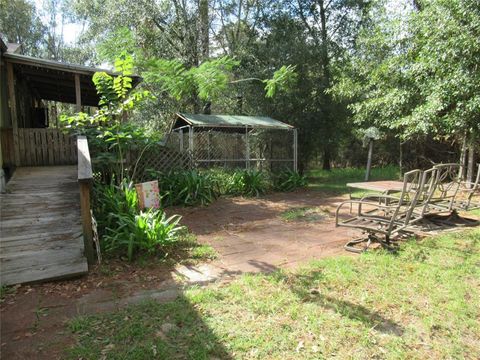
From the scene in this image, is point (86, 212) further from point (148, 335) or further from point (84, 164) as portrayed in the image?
point (148, 335)

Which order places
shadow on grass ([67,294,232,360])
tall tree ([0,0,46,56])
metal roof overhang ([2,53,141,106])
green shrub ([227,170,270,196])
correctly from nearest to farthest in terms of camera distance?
shadow on grass ([67,294,232,360]) → metal roof overhang ([2,53,141,106]) → green shrub ([227,170,270,196]) → tall tree ([0,0,46,56])

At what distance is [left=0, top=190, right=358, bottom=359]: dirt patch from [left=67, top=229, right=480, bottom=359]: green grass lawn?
244 millimetres

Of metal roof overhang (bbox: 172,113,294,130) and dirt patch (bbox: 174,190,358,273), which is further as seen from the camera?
metal roof overhang (bbox: 172,113,294,130)

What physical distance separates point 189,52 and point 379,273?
53.7ft

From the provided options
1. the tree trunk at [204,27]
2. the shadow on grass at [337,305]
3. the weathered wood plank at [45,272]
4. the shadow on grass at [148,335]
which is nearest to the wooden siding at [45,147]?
the weathered wood plank at [45,272]

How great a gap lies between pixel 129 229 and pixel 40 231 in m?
1.18

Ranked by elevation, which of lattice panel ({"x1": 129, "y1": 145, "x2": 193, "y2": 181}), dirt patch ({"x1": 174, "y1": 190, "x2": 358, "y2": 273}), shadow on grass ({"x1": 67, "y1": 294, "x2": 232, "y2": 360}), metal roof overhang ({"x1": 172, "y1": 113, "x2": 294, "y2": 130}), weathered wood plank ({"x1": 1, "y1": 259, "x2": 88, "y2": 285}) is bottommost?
shadow on grass ({"x1": 67, "y1": 294, "x2": 232, "y2": 360})

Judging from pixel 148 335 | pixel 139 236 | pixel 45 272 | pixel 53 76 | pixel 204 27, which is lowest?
pixel 148 335

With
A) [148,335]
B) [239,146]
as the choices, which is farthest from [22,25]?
[148,335]

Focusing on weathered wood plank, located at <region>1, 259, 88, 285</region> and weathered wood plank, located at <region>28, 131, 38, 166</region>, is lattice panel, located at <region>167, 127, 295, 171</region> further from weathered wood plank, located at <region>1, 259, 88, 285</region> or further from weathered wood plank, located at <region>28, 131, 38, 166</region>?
weathered wood plank, located at <region>1, 259, 88, 285</region>

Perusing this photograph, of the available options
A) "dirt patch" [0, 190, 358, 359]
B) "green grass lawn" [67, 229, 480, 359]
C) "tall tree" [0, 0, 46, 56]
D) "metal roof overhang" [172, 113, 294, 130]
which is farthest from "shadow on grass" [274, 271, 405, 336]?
"tall tree" [0, 0, 46, 56]

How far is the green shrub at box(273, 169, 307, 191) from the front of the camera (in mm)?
11437

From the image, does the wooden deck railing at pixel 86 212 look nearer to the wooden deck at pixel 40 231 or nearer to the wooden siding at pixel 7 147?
the wooden deck at pixel 40 231

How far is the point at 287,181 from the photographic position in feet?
37.9
